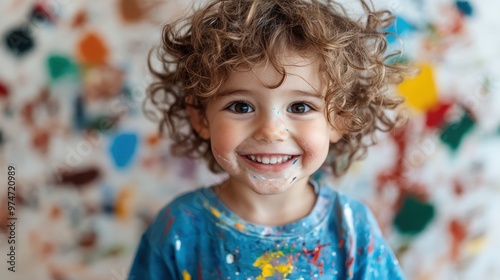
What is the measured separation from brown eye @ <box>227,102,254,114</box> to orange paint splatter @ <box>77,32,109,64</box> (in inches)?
21.1

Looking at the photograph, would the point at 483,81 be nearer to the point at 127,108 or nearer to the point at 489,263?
the point at 489,263

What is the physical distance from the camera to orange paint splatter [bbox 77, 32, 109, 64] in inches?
60.1

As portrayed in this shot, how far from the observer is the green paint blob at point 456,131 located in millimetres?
1576

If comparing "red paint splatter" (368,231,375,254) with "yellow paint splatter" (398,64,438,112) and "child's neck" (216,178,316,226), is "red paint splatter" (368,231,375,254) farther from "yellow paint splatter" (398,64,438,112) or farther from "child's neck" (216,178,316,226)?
"yellow paint splatter" (398,64,438,112)

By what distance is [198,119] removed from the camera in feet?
4.17

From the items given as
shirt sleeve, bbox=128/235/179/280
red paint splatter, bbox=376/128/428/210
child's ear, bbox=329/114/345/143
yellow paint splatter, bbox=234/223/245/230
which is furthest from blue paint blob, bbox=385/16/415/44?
shirt sleeve, bbox=128/235/179/280

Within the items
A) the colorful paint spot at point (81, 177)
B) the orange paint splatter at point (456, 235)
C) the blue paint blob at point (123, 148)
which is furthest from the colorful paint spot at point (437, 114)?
the colorful paint spot at point (81, 177)

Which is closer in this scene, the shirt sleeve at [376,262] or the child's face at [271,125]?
the child's face at [271,125]

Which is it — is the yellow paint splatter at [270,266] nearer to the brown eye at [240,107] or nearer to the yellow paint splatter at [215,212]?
the yellow paint splatter at [215,212]

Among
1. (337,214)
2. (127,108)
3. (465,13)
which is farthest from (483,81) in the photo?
(127,108)

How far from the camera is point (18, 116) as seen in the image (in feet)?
5.04

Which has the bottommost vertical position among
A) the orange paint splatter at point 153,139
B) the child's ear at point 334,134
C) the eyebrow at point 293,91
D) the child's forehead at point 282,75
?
the orange paint splatter at point 153,139

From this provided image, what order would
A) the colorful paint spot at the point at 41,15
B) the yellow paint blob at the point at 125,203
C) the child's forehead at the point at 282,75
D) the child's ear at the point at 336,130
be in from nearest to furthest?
1. the child's forehead at the point at 282,75
2. the child's ear at the point at 336,130
3. the colorful paint spot at the point at 41,15
4. the yellow paint blob at the point at 125,203

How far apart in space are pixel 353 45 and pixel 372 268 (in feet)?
1.54
